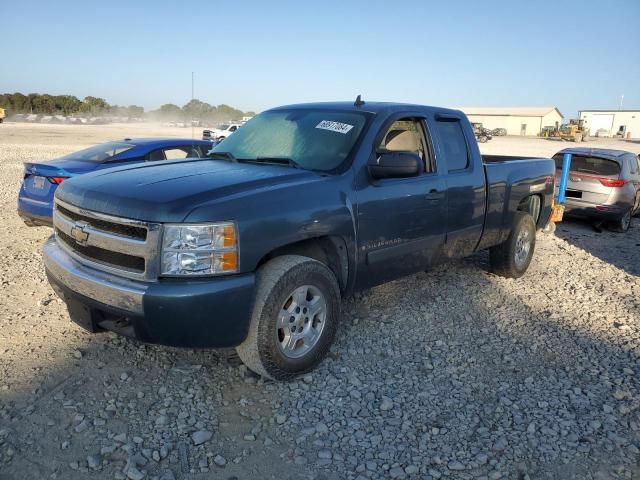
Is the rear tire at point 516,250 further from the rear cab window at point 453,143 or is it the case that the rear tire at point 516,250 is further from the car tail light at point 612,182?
the car tail light at point 612,182

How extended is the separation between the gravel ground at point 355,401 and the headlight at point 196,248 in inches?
36.2

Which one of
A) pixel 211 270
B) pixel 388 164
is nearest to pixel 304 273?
pixel 211 270

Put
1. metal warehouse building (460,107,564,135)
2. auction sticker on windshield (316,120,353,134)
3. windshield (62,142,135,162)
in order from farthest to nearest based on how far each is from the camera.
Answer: metal warehouse building (460,107,564,135) → windshield (62,142,135,162) → auction sticker on windshield (316,120,353,134)

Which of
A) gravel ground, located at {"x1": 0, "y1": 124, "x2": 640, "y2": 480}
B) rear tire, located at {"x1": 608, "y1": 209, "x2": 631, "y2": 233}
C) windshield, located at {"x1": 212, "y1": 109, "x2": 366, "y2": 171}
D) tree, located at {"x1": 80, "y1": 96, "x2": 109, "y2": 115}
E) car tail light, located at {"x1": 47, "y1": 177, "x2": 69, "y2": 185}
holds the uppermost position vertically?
tree, located at {"x1": 80, "y1": 96, "x2": 109, "y2": 115}

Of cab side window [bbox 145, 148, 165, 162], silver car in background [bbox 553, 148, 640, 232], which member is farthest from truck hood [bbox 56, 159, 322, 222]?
silver car in background [bbox 553, 148, 640, 232]

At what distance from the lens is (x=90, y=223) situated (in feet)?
11.3

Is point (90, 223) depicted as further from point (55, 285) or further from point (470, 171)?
point (470, 171)

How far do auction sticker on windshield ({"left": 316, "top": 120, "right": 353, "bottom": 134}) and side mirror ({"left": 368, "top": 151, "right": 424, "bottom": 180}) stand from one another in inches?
17.5

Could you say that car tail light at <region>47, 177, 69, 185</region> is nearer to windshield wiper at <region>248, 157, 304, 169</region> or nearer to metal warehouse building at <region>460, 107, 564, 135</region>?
windshield wiper at <region>248, 157, 304, 169</region>

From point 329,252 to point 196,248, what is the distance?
3.77 feet

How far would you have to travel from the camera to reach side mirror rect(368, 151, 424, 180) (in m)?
3.95

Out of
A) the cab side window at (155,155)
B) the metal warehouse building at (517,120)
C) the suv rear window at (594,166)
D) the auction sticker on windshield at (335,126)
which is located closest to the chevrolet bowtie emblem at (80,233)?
the auction sticker on windshield at (335,126)

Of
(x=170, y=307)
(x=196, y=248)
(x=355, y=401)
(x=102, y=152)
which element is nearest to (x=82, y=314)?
(x=170, y=307)

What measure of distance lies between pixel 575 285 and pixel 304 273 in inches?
164
